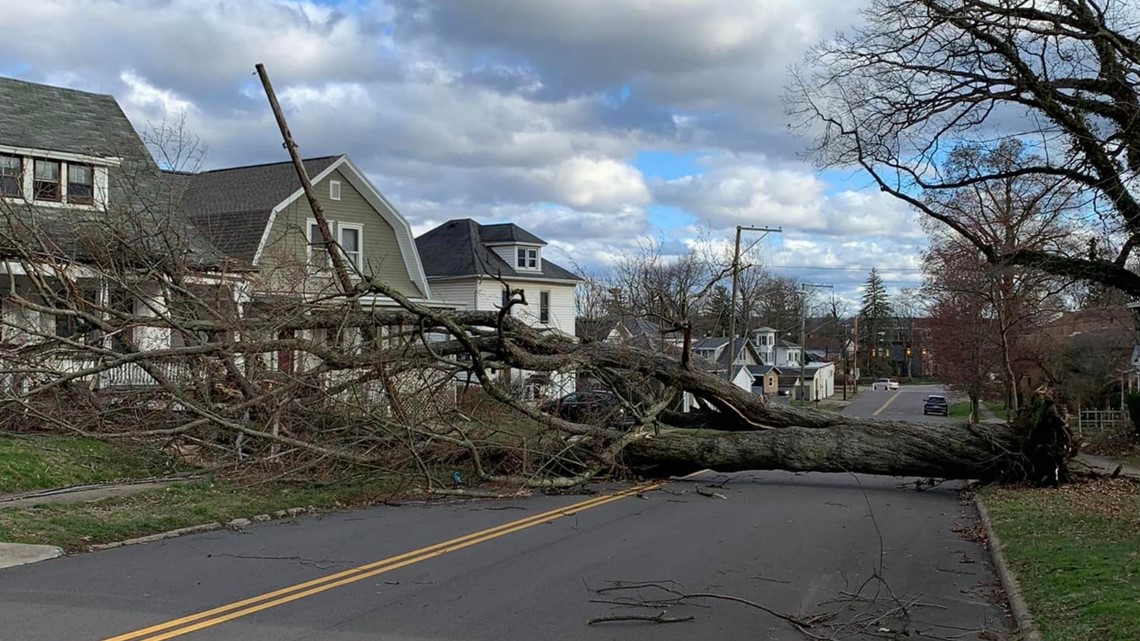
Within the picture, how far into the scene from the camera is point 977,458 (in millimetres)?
17141

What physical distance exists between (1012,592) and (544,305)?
124 ft

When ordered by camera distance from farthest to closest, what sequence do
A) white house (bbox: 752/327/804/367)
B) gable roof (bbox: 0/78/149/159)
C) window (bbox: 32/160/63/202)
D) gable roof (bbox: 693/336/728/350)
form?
white house (bbox: 752/327/804/367), gable roof (bbox: 693/336/728/350), gable roof (bbox: 0/78/149/159), window (bbox: 32/160/63/202)

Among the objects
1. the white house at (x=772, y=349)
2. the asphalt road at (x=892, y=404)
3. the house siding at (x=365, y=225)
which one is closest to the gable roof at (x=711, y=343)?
the asphalt road at (x=892, y=404)

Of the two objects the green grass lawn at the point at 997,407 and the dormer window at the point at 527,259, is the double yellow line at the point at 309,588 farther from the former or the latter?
the green grass lawn at the point at 997,407

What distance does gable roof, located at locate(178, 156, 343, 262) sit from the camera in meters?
27.2

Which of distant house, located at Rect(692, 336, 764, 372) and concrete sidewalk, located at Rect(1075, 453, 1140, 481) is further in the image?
distant house, located at Rect(692, 336, 764, 372)

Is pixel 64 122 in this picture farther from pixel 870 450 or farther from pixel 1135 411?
pixel 1135 411

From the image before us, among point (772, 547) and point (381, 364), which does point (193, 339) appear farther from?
point (772, 547)

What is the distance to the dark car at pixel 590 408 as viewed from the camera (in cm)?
1756

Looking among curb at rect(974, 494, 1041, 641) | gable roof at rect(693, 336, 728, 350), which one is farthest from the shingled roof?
gable roof at rect(693, 336, 728, 350)

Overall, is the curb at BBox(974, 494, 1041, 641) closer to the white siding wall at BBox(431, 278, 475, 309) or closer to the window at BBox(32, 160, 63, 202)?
the window at BBox(32, 160, 63, 202)

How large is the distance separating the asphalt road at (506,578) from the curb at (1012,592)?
0.17 metres

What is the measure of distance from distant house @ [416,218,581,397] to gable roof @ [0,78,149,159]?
1800 centimetres

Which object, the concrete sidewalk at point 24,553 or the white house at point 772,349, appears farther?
the white house at point 772,349
